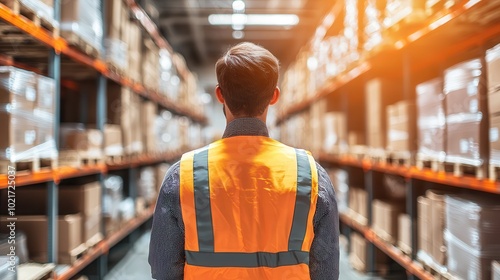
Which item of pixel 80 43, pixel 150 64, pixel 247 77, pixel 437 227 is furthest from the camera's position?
pixel 150 64

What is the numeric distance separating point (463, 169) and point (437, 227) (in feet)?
2.22

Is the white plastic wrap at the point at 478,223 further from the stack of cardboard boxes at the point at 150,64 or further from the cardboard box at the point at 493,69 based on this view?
the stack of cardboard boxes at the point at 150,64

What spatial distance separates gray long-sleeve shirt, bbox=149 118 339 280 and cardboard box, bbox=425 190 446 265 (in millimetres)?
1985

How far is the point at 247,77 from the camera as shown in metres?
1.71

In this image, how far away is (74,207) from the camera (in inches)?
169

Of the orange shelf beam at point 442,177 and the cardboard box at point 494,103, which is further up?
the cardboard box at point 494,103

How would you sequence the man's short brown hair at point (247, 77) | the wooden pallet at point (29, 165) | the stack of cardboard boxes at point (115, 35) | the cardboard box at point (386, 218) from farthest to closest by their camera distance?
the stack of cardboard boxes at point (115, 35) → the cardboard box at point (386, 218) → the wooden pallet at point (29, 165) → the man's short brown hair at point (247, 77)

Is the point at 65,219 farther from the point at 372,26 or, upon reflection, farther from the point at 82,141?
the point at 372,26

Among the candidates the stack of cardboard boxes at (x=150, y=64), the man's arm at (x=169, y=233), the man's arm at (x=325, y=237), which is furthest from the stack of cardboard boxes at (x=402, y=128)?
the stack of cardboard boxes at (x=150, y=64)

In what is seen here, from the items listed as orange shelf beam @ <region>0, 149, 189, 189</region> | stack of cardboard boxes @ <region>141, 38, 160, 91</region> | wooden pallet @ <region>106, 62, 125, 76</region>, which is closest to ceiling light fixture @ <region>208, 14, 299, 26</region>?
stack of cardboard boxes @ <region>141, 38, 160, 91</region>

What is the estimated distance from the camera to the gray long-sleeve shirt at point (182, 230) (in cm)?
177

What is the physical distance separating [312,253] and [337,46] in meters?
5.22

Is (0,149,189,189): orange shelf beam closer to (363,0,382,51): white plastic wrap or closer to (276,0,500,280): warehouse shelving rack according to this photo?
(276,0,500,280): warehouse shelving rack

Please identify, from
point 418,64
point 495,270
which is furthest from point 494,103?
point 418,64
